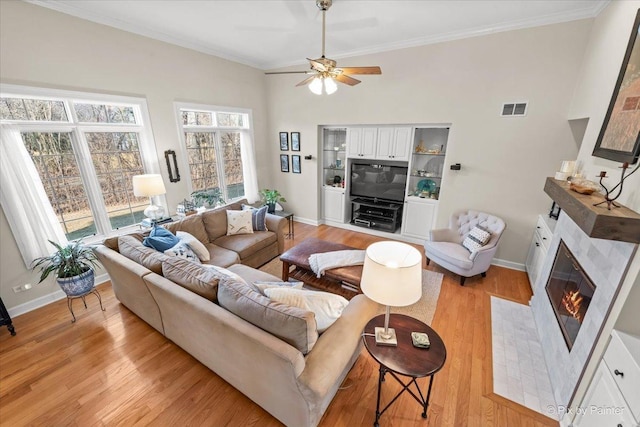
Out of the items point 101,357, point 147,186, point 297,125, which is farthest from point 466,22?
point 101,357

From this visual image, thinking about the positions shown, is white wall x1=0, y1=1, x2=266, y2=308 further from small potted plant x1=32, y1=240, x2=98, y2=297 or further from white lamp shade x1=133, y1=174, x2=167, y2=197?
white lamp shade x1=133, y1=174, x2=167, y2=197

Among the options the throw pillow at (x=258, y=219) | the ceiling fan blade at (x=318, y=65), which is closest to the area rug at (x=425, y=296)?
the throw pillow at (x=258, y=219)

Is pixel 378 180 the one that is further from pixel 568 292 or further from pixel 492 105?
pixel 568 292

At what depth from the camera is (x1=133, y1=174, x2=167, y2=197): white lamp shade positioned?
3230 mm

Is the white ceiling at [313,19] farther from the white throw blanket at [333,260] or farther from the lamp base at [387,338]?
the lamp base at [387,338]

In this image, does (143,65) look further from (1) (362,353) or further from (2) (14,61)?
(1) (362,353)

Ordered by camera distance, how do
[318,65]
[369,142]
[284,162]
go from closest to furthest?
[318,65] → [369,142] → [284,162]

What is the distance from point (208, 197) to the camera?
168 inches

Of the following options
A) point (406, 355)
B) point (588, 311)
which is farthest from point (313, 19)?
point (588, 311)

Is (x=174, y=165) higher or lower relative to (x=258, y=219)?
higher

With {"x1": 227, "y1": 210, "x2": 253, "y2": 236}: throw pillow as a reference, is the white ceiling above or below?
above

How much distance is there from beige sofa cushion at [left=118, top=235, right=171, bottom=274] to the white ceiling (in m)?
2.54

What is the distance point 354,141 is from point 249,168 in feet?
7.50

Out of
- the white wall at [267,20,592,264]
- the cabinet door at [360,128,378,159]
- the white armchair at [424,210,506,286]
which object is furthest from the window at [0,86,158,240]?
the white armchair at [424,210,506,286]
